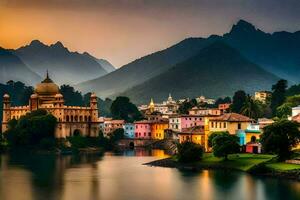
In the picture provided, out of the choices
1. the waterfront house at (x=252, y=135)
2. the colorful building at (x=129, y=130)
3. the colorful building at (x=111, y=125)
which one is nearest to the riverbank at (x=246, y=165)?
the waterfront house at (x=252, y=135)

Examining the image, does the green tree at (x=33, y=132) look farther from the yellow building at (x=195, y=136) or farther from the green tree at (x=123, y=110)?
the green tree at (x=123, y=110)

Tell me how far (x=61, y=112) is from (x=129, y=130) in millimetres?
14127

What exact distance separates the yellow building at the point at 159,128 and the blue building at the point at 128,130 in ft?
11.9

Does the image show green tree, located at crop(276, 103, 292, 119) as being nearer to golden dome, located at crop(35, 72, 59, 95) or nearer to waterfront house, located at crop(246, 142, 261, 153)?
waterfront house, located at crop(246, 142, 261, 153)

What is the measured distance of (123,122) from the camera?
10088cm

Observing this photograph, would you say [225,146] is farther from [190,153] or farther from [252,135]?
[252,135]

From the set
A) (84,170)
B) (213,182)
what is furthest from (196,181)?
(84,170)

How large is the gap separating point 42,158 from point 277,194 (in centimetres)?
3570

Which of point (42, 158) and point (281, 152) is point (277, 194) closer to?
point (281, 152)

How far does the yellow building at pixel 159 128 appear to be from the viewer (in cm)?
9269

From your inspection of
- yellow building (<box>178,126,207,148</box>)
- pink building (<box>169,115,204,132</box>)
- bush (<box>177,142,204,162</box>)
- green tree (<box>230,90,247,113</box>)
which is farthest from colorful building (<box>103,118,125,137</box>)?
bush (<box>177,142,204,162</box>)

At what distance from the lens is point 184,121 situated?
86562mm

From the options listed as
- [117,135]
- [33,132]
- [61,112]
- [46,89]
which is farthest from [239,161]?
[46,89]

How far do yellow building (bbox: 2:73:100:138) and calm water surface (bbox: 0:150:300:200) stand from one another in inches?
1087
